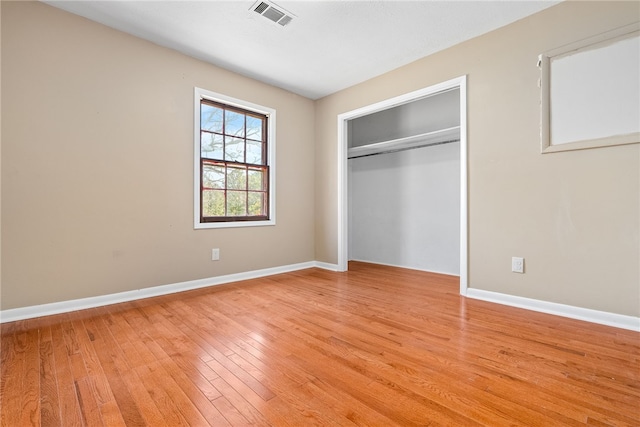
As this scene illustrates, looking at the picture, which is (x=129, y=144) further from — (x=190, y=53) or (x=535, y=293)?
(x=535, y=293)

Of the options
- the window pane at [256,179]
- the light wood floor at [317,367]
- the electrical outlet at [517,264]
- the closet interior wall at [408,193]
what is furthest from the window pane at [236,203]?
the electrical outlet at [517,264]

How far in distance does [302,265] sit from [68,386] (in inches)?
126

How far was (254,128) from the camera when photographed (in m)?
4.02

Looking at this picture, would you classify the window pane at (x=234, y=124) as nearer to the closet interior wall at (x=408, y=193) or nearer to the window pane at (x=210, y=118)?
the window pane at (x=210, y=118)

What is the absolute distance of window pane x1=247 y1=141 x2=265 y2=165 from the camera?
3.93 meters

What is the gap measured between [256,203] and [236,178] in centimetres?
44

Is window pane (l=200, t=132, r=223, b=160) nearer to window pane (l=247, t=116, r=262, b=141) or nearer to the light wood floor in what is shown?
window pane (l=247, t=116, r=262, b=141)

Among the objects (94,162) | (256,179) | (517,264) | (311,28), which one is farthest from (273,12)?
(517,264)

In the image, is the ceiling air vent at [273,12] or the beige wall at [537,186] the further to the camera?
the ceiling air vent at [273,12]

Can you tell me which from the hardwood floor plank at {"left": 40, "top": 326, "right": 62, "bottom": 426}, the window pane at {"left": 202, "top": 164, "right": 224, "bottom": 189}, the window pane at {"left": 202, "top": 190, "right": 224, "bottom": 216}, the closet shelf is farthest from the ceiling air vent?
the hardwood floor plank at {"left": 40, "top": 326, "right": 62, "bottom": 426}

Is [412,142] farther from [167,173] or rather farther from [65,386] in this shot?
[65,386]

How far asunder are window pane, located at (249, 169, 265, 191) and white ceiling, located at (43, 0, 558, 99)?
4.22 feet

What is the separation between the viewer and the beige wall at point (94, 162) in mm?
2363

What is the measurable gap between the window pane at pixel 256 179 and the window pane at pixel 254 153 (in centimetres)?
12
